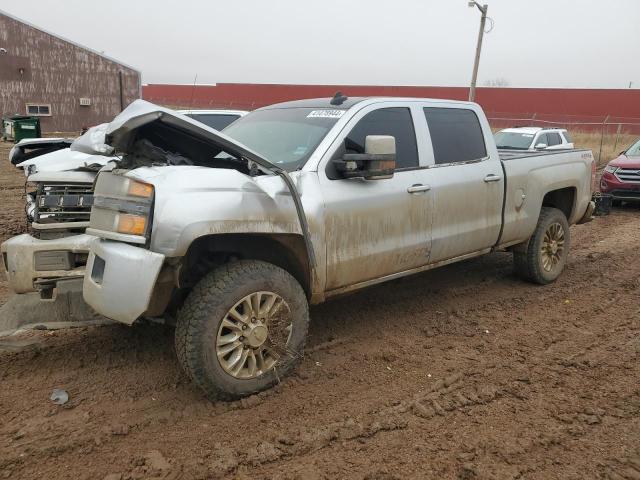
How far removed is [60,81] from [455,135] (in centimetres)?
2808

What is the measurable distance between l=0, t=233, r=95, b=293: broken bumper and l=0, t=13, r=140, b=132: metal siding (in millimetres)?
27201

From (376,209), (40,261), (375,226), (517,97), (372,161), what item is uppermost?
(517,97)

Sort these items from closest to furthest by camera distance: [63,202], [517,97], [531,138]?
[63,202], [531,138], [517,97]

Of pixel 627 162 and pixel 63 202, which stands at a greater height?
pixel 627 162

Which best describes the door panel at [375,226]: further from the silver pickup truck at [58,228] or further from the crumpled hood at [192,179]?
the silver pickup truck at [58,228]

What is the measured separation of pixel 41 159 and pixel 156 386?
241 centimetres

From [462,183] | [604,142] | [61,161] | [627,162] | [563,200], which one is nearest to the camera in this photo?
[61,161]

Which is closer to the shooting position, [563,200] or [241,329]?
[241,329]

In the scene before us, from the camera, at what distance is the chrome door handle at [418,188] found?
14.0 ft

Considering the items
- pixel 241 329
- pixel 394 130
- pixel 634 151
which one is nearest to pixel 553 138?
pixel 634 151

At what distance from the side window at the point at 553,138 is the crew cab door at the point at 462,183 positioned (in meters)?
10.3

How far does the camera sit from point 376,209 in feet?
13.2

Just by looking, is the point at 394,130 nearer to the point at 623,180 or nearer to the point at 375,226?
the point at 375,226

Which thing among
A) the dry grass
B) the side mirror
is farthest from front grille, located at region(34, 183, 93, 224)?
the dry grass
